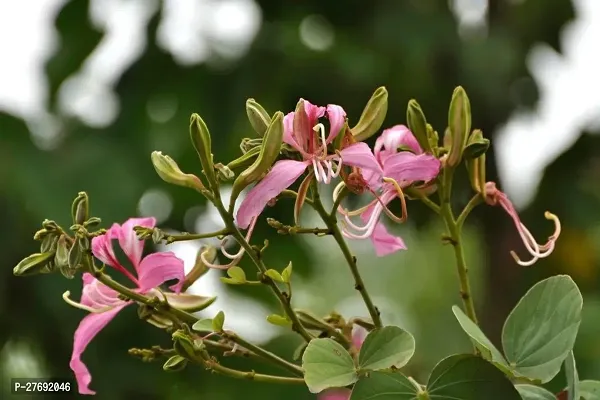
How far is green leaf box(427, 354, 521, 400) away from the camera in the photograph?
25 cm

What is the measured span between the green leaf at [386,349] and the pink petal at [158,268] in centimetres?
7

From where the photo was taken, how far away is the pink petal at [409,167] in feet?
0.91

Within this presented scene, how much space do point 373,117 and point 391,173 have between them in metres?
0.02

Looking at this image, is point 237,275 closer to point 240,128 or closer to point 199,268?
point 199,268

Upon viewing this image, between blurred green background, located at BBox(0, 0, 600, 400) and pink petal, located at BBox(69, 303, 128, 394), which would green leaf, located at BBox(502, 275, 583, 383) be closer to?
pink petal, located at BBox(69, 303, 128, 394)

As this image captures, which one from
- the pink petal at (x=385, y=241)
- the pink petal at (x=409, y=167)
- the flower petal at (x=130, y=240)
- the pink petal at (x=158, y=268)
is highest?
the pink petal at (x=409, y=167)

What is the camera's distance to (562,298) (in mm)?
268

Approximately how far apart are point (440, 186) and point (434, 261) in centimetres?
257

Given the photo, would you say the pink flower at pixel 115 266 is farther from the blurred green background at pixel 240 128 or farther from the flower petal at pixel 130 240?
the blurred green background at pixel 240 128

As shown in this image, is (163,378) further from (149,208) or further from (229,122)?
(229,122)

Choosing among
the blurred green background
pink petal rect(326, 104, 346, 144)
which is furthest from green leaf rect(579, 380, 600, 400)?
the blurred green background

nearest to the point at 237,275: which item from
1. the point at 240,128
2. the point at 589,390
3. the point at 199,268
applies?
the point at 199,268

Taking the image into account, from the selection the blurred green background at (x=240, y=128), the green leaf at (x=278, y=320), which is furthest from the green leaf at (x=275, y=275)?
the blurred green background at (x=240, y=128)

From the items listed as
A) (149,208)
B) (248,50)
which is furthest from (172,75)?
(149,208)
